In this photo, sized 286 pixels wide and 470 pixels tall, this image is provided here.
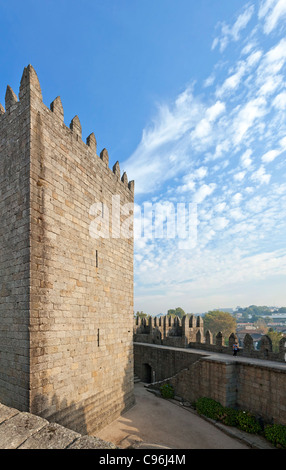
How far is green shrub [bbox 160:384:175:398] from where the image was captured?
533 inches

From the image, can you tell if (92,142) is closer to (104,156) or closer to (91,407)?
(104,156)

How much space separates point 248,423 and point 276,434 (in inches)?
42.3

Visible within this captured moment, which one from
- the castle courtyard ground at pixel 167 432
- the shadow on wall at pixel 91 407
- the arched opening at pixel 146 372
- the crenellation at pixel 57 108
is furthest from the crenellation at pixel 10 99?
the arched opening at pixel 146 372

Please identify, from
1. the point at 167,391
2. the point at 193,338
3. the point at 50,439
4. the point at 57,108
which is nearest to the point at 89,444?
the point at 50,439

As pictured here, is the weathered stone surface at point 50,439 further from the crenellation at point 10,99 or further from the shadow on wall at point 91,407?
the crenellation at point 10,99

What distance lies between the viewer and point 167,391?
13688mm

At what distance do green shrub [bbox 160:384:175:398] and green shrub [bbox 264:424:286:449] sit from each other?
5.30 m

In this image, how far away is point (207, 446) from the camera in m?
8.70

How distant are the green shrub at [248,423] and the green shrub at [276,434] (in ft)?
1.29

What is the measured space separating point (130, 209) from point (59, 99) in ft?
19.6

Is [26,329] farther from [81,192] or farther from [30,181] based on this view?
[81,192]

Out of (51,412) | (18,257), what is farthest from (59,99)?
(51,412)

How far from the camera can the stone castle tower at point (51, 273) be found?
21.4 ft
